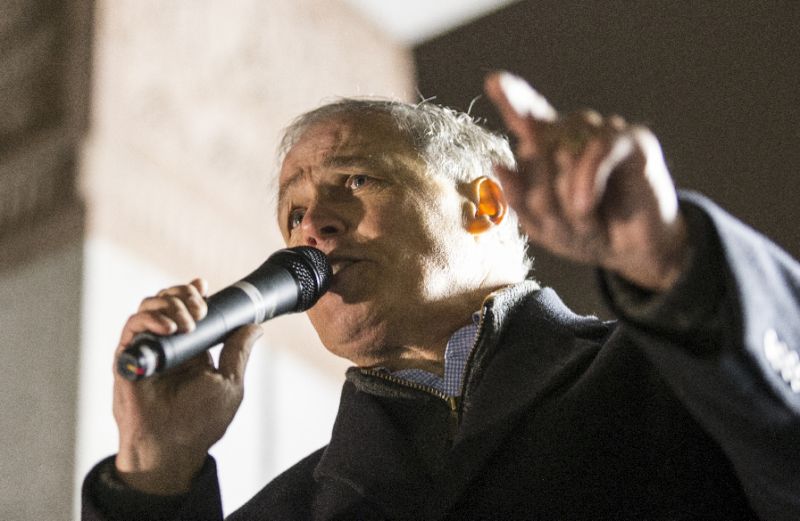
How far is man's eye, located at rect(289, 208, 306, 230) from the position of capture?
1.58 m

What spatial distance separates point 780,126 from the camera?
3.23 meters

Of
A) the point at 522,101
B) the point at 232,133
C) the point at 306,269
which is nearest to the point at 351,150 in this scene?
the point at 306,269

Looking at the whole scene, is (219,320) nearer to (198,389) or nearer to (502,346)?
(198,389)

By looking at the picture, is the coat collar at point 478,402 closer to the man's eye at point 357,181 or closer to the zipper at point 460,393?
the zipper at point 460,393

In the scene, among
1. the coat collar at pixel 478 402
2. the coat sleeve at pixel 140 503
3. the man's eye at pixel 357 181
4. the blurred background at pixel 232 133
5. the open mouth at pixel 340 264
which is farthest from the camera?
the blurred background at pixel 232 133

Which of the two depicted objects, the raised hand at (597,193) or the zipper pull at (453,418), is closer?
the raised hand at (597,193)

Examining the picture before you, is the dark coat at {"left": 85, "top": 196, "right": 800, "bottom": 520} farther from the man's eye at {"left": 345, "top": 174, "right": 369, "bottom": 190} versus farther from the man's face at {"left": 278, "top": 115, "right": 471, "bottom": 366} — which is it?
the man's eye at {"left": 345, "top": 174, "right": 369, "bottom": 190}

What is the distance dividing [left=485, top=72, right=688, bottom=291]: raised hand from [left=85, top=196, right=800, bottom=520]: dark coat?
0.03 m

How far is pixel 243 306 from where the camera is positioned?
114 centimetres

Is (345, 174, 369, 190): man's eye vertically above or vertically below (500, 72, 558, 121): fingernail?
below

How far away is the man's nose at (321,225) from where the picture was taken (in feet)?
4.64

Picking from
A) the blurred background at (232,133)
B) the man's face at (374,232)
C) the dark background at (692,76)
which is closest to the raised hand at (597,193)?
the man's face at (374,232)

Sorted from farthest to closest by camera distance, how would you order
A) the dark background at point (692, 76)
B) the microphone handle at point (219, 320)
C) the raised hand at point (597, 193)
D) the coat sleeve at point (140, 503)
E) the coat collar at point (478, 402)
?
the dark background at point (692, 76), the coat sleeve at point (140, 503), the coat collar at point (478, 402), the microphone handle at point (219, 320), the raised hand at point (597, 193)

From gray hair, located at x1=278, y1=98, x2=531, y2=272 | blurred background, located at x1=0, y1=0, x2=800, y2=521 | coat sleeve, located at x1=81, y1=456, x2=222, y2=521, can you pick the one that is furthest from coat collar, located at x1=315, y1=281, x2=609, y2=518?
blurred background, located at x1=0, y1=0, x2=800, y2=521
